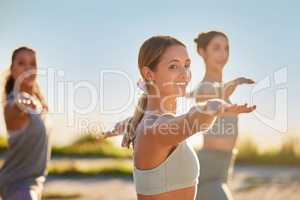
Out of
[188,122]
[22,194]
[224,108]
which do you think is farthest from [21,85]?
[224,108]

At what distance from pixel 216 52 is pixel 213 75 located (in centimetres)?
11

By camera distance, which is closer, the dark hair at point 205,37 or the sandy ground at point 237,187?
the dark hair at point 205,37

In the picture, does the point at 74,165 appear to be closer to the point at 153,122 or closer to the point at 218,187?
the point at 218,187

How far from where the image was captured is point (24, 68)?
2277mm

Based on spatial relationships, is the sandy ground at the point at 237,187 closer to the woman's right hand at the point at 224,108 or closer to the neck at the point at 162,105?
the neck at the point at 162,105

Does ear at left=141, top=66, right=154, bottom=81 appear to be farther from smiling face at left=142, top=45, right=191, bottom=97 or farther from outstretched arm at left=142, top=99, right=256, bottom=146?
outstretched arm at left=142, top=99, right=256, bottom=146

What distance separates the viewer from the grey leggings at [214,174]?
81.9 inches

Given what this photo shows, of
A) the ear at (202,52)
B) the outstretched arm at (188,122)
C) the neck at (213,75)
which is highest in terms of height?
the ear at (202,52)

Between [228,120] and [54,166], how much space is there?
1.46 meters

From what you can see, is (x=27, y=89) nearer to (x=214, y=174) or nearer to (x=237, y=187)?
(x=214, y=174)

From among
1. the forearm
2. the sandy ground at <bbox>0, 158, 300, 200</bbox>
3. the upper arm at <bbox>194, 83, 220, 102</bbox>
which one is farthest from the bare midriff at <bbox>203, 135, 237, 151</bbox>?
the sandy ground at <bbox>0, 158, 300, 200</bbox>

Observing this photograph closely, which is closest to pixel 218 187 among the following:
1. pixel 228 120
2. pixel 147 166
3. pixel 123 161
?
pixel 228 120

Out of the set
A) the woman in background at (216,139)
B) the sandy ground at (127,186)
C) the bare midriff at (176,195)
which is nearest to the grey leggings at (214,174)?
the woman in background at (216,139)

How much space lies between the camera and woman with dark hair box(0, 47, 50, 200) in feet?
6.81
